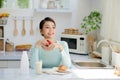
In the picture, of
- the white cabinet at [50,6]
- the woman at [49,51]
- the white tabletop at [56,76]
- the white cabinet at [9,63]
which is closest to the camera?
the white tabletop at [56,76]

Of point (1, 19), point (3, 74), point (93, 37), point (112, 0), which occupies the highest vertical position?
point (112, 0)

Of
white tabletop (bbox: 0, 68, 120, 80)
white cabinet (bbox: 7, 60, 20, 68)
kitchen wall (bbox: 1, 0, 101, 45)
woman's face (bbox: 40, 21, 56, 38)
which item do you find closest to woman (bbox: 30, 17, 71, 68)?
woman's face (bbox: 40, 21, 56, 38)

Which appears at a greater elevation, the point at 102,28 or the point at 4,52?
the point at 102,28

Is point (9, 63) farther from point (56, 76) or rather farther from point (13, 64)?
point (56, 76)

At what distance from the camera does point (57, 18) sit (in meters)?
4.70

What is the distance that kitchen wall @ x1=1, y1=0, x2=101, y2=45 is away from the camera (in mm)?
4566

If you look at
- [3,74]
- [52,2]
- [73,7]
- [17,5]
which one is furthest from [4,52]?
[3,74]

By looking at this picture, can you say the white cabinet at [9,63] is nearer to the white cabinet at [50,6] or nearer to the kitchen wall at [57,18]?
the kitchen wall at [57,18]

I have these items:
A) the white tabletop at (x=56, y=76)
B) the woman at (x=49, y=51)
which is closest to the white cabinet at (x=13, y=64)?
the woman at (x=49, y=51)

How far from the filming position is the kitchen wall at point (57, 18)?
457 centimetres

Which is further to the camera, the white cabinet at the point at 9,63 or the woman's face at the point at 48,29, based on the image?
the white cabinet at the point at 9,63

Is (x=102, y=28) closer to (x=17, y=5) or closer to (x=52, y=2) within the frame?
(x=52, y=2)

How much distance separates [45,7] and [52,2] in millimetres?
148

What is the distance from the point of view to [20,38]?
182 inches
